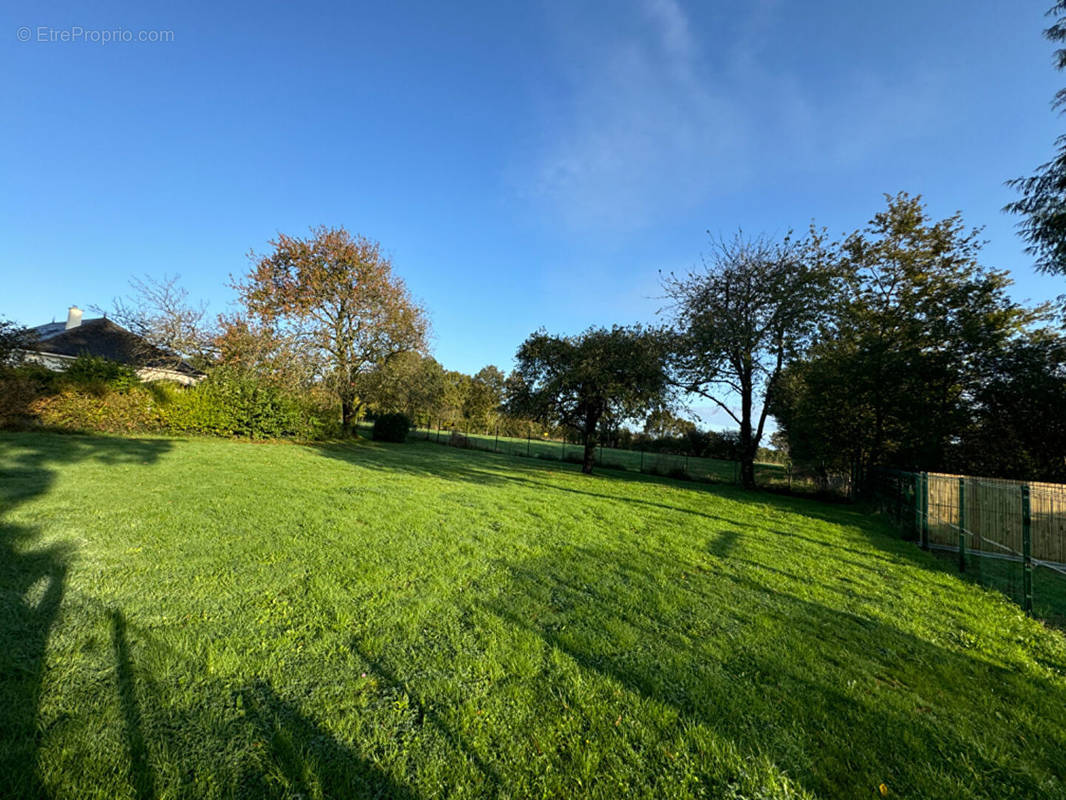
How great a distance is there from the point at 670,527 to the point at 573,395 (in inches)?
327

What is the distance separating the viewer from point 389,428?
24.5 metres

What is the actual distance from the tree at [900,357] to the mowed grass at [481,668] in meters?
9.93

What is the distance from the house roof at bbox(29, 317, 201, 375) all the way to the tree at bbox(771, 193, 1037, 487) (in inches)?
Result: 1128

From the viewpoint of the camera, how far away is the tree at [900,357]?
1215 cm

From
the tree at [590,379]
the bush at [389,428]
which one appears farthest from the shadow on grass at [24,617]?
the bush at [389,428]

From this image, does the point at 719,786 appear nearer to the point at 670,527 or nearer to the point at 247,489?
the point at 670,527

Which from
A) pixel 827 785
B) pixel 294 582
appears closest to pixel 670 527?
pixel 827 785

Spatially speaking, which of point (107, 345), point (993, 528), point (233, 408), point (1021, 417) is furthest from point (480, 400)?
point (993, 528)

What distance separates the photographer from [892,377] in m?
12.7

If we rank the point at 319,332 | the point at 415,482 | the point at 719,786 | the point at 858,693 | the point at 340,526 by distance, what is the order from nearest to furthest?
the point at 719,786, the point at 858,693, the point at 340,526, the point at 415,482, the point at 319,332

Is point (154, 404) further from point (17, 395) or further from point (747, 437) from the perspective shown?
point (747, 437)

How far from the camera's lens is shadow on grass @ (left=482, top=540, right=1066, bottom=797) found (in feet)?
6.53

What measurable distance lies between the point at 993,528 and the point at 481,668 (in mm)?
9198

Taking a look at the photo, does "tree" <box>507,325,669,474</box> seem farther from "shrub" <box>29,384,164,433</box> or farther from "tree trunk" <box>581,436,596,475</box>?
"shrub" <box>29,384,164,433</box>
